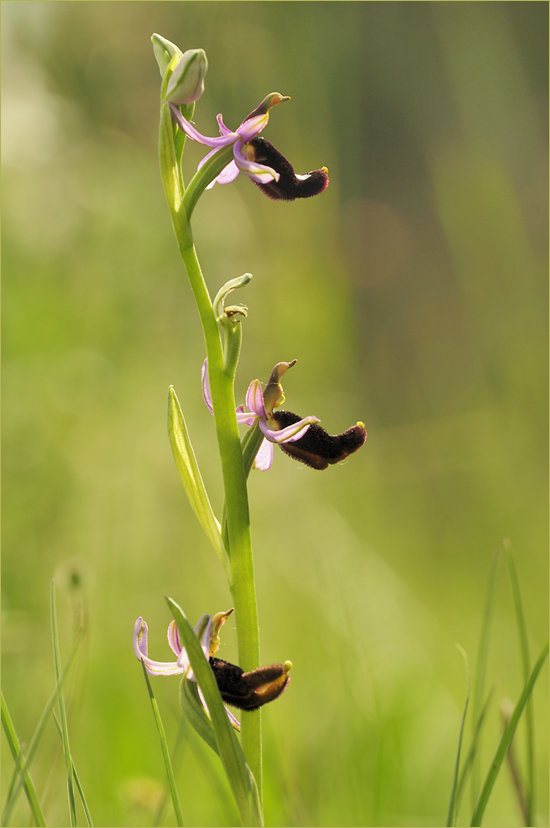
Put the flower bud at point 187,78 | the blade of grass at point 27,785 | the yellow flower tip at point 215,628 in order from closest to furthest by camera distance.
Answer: the blade of grass at point 27,785
the flower bud at point 187,78
the yellow flower tip at point 215,628

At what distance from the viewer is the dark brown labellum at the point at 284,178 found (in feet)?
3.59

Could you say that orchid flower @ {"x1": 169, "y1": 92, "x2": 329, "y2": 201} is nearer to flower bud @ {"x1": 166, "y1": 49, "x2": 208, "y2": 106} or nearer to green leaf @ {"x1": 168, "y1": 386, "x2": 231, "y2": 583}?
flower bud @ {"x1": 166, "y1": 49, "x2": 208, "y2": 106}

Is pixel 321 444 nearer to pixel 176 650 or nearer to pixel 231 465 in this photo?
pixel 231 465

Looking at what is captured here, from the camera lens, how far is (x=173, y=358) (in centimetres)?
350

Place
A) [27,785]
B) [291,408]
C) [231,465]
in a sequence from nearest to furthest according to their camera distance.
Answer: [27,785] < [231,465] < [291,408]

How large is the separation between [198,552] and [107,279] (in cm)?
150

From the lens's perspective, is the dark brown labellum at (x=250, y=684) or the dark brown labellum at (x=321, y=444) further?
the dark brown labellum at (x=321, y=444)

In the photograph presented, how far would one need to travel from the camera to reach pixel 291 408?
3.71 meters

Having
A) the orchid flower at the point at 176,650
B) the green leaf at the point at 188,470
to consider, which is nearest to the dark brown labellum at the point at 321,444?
the green leaf at the point at 188,470

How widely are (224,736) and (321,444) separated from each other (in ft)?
1.54

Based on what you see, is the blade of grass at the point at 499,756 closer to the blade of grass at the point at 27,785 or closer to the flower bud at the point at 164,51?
the blade of grass at the point at 27,785

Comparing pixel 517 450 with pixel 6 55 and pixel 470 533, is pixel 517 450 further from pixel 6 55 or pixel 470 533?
pixel 6 55

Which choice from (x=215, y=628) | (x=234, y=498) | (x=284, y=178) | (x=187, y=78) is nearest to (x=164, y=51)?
(x=187, y=78)

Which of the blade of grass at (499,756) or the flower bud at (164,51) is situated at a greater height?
the flower bud at (164,51)
